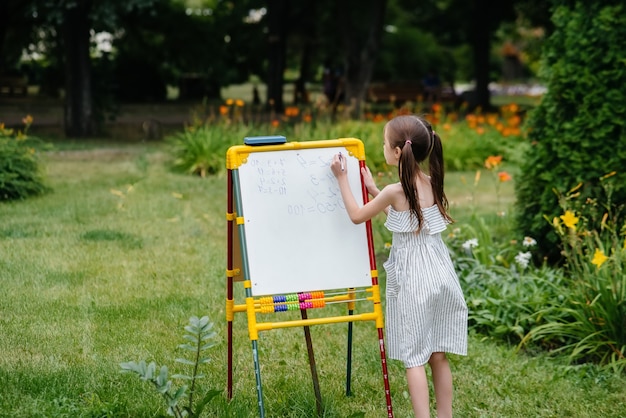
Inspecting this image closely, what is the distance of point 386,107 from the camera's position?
2802 cm

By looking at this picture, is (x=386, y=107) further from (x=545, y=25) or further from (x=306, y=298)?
(x=306, y=298)

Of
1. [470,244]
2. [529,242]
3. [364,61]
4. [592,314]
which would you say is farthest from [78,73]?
[592,314]

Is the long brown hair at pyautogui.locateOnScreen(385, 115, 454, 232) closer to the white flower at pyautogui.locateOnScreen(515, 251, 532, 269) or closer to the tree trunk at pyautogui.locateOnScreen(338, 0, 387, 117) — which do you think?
the white flower at pyautogui.locateOnScreen(515, 251, 532, 269)

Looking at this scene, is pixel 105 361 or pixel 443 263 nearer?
pixel 443 263

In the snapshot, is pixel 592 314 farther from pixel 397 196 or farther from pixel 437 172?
pixel 397 196

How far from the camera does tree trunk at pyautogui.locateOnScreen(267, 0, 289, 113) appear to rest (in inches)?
855

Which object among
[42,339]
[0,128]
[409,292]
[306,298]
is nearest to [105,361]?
[42,339]

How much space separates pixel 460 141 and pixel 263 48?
17924 mm

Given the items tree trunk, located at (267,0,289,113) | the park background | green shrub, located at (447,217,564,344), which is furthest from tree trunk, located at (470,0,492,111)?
green shrub, located at (447,217,564,344)

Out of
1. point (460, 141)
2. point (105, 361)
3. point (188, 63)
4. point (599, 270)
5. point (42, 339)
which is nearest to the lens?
point (105, 361)

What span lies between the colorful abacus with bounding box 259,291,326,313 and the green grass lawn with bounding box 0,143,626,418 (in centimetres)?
54

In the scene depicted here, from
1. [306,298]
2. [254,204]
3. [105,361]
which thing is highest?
[254,204]

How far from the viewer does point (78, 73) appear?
16.6 metres

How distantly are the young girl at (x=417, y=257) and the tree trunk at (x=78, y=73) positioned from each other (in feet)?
Answer: 41.3
